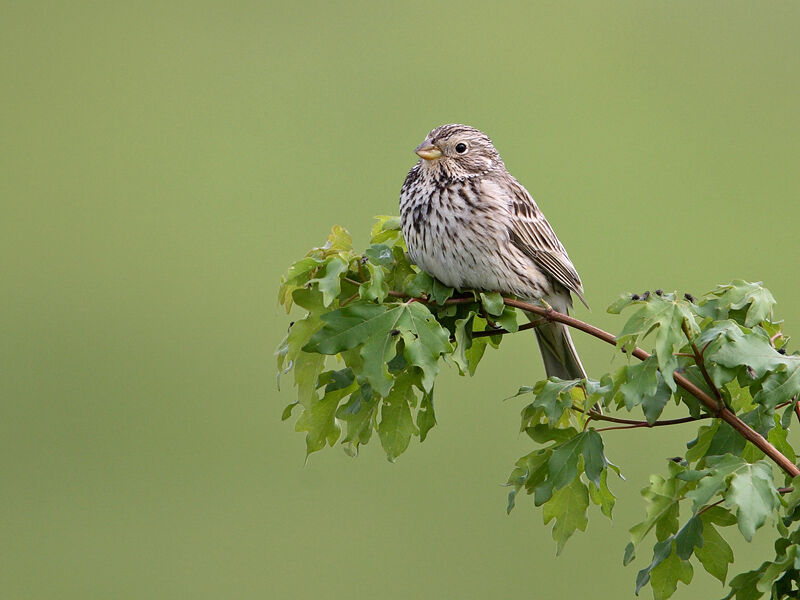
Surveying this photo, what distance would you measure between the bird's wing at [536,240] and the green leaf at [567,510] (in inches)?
41.2

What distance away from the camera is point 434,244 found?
9.60 ft

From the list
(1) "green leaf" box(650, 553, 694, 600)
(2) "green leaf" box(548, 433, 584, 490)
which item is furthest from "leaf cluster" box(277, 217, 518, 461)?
(1) "green leaf" box(650, 553, 694, 600)

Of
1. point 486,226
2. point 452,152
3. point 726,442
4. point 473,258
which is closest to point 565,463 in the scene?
point 726,442

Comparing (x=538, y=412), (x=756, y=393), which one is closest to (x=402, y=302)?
(x=538, y=412)

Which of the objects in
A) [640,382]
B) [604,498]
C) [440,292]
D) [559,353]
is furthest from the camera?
[559,353]

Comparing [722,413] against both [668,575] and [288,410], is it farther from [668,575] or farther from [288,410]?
[288,410]

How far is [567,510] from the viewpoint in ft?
7.86

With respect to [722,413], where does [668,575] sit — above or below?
below

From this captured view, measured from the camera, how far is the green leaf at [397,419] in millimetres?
2371

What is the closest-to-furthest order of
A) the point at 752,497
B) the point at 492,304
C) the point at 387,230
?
the point at 752,497, the point at 492,304, the point at 387,230

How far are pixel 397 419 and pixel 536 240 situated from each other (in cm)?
119

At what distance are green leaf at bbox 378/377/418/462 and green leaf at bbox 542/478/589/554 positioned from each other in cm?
37

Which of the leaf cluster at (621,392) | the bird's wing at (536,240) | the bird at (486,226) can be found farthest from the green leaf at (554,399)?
the bird's wing at (536,240)

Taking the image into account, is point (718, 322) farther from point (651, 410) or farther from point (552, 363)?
point (552, 363)
